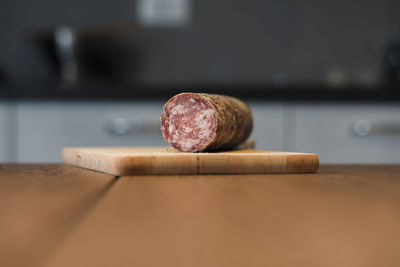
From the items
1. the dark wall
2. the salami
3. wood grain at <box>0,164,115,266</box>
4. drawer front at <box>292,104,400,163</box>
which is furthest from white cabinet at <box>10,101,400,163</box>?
wood grain at <box>0,164,115,266</box>

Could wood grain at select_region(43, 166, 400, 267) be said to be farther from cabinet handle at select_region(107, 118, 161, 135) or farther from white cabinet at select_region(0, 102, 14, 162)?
white cabinet at select_region(0, 102, 14, 162)

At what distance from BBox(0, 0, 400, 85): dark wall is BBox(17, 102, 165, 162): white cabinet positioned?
2.99 feet

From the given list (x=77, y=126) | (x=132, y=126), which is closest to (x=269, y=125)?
(x=132, y=126)

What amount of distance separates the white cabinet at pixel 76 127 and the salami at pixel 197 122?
1120 mm

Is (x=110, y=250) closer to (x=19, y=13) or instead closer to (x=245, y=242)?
(x=245, y=242)

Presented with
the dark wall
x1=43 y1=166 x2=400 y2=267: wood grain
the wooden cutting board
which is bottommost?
the wooden cutting board

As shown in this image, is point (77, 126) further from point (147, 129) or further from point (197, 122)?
point (197, 122)

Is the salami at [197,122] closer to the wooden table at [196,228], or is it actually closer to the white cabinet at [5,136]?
the wooden table at [196,228]

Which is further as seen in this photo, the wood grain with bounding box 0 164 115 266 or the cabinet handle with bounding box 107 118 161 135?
the cabinet handle with bounding box 107 118 161 135

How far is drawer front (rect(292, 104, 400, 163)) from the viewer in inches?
78.9

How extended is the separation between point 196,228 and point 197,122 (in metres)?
0.57

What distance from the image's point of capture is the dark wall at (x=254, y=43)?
287 centimetres

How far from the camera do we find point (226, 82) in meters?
2.87

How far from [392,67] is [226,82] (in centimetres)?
101
